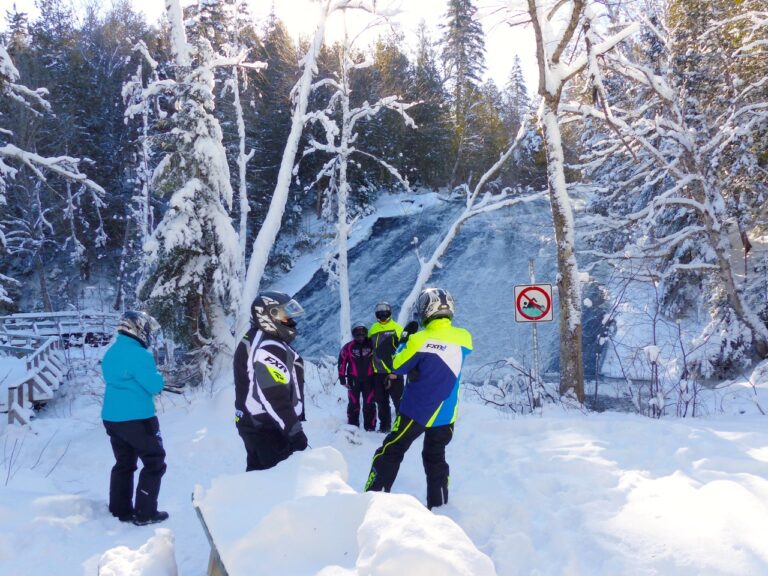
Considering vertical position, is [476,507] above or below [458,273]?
below

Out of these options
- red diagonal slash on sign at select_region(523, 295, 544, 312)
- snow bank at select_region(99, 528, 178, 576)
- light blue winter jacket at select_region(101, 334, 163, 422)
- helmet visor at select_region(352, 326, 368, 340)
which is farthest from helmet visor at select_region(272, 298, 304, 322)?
red diagonal slash on sign at select_region(523, 295, 544, 312)

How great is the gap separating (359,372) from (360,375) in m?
0.04

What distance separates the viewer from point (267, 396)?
13.8 ft

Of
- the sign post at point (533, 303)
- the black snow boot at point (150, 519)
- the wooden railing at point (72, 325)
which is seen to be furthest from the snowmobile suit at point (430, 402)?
the wooden railing at point (72, 325)

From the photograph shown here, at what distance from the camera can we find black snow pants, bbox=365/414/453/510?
4.61 meters

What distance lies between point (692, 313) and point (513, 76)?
147 feet

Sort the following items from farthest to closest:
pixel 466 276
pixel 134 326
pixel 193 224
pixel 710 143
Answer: pixel 466 276 < pixel 710 143 < pixel 193 224 < pixel 134 326

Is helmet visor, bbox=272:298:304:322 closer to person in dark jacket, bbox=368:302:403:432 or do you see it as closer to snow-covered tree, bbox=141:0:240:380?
person in dark jacket, bbox=368:302:403:432

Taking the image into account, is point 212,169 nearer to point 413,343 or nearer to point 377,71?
point 413,343

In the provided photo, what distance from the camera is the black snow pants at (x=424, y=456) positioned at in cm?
461

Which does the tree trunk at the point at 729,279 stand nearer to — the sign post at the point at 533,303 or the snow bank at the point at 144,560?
the sign post at the point at 533,303

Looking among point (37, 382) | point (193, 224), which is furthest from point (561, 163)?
point (37, 382)

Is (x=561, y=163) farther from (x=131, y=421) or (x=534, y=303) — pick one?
(x=131, y=421)

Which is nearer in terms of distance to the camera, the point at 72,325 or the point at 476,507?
the point at 476,507
